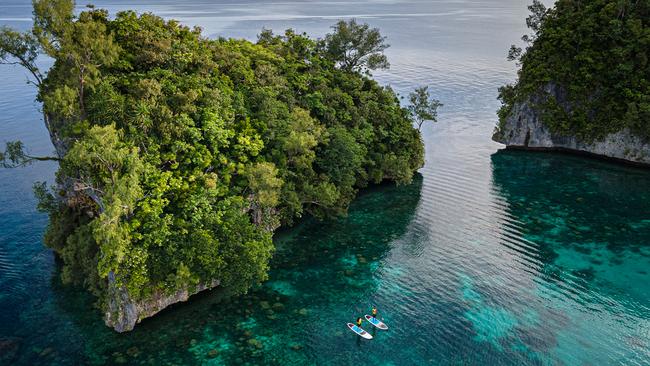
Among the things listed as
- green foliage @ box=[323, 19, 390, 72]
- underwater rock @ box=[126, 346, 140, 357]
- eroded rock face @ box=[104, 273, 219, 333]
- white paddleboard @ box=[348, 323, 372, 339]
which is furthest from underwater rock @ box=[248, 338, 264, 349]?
green foliage @ box=[323, 19, 390, 72]

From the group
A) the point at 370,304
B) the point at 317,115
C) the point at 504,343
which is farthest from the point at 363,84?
the point at 504,343

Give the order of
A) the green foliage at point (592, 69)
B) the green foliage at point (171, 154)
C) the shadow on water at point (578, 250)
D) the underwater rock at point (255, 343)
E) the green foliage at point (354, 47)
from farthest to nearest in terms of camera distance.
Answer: the green foliage at point (354, 47)
the green foliage at point (592, 69)
the shadow on water at point (578, 250)
the underwater rock at point (255, 343)
the green foliage at point (171, 154)

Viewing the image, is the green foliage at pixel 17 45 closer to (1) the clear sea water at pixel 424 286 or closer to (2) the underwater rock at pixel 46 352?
(1) the clear sea water at pixel 424 286

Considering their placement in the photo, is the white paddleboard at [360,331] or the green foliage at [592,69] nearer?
the white paddleboard at [360,331]

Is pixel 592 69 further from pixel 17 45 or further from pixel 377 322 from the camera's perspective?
pixel 17 45

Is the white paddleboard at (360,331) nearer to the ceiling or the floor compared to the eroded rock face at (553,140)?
nearer to the floor

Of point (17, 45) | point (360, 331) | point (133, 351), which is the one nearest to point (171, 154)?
point (17, 45)

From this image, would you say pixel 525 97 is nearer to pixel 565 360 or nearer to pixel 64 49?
pixel 565 360

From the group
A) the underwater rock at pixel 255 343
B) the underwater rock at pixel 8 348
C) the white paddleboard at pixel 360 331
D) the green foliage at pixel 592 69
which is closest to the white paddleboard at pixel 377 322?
the white paddleboard at pixel 360 331
